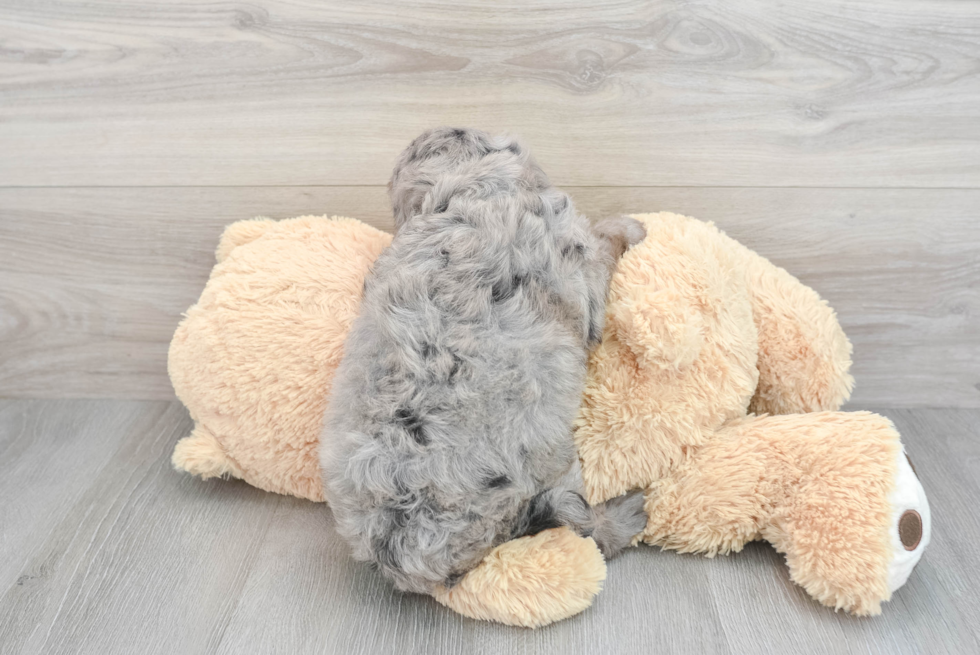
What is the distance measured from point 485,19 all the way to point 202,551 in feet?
2.76

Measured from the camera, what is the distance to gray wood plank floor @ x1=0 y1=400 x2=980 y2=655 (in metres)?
0.81

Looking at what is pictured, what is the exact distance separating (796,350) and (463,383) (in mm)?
517

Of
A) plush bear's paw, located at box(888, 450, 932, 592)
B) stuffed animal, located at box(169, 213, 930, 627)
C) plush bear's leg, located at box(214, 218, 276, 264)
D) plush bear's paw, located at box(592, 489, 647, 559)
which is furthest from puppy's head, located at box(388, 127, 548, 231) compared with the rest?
plush bear's paw, located at box(888, 450, 932, 592)

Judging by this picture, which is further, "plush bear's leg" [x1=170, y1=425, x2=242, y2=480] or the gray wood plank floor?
"plush bear's leg" [x1=170, y1=425, x2=242, y2=480]

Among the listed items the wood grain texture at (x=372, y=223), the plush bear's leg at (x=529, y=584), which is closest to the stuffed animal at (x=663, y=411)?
the plush bear's leg at (x=529, y=584)

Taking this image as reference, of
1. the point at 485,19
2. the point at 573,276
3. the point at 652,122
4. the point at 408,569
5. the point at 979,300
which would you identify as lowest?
the point at 408,569

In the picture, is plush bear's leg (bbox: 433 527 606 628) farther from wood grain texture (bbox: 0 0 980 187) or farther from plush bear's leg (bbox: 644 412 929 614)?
wood grain texture (bbox: 0 0 980 187)

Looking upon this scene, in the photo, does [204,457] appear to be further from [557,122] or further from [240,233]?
[557,122]

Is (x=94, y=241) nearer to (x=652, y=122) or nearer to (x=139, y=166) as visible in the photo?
(x=139, y=166)

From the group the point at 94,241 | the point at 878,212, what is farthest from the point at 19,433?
the point at 878,212

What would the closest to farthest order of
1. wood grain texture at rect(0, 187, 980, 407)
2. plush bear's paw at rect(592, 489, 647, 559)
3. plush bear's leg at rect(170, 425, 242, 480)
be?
plush bear's paw at rect(592, 489, 647, 559) < plush bear's leg at rect(170, 425, 242, 480) < wood grain texture at rect(0, 187, 980, 407)

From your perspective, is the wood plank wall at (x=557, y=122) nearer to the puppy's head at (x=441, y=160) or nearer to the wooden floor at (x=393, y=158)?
the wooden floor at (x=393, y=158)

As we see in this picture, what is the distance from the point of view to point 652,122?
107cm

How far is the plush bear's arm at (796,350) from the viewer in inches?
39.2
